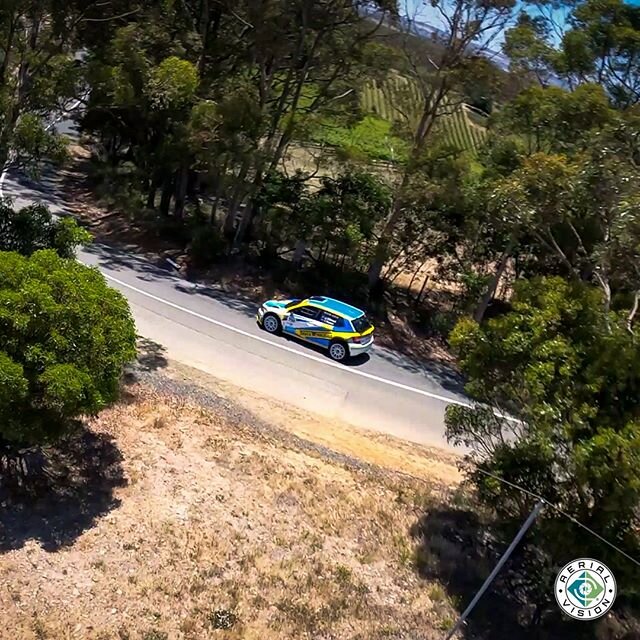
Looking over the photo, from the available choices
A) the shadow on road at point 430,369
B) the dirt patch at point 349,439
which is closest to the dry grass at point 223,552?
the dirt patch at point 349,439

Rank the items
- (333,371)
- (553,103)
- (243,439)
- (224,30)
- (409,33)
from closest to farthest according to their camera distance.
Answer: (243,439) → (333,371) → (553,103) → (409,33) → (224,30)

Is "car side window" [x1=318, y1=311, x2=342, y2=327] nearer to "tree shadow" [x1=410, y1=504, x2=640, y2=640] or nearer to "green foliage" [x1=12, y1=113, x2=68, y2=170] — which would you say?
"tree shadow" [x1=410, y1=504, x2=640, y2=640]

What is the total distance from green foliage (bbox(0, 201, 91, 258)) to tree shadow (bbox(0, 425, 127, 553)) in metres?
3.71

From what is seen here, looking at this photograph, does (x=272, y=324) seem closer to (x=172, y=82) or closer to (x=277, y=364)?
(x=277, y=364)

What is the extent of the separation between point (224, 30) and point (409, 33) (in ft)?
26.5

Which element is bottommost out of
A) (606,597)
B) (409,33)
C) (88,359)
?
(88,359)

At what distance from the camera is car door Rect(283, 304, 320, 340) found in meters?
20.5

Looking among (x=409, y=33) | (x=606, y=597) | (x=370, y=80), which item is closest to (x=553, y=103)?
(x=409, y=33)

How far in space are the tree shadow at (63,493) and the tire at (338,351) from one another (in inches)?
321

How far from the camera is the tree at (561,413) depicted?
10.5 meters

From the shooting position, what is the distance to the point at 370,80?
26.5 meters

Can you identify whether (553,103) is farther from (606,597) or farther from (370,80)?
(606,597)
